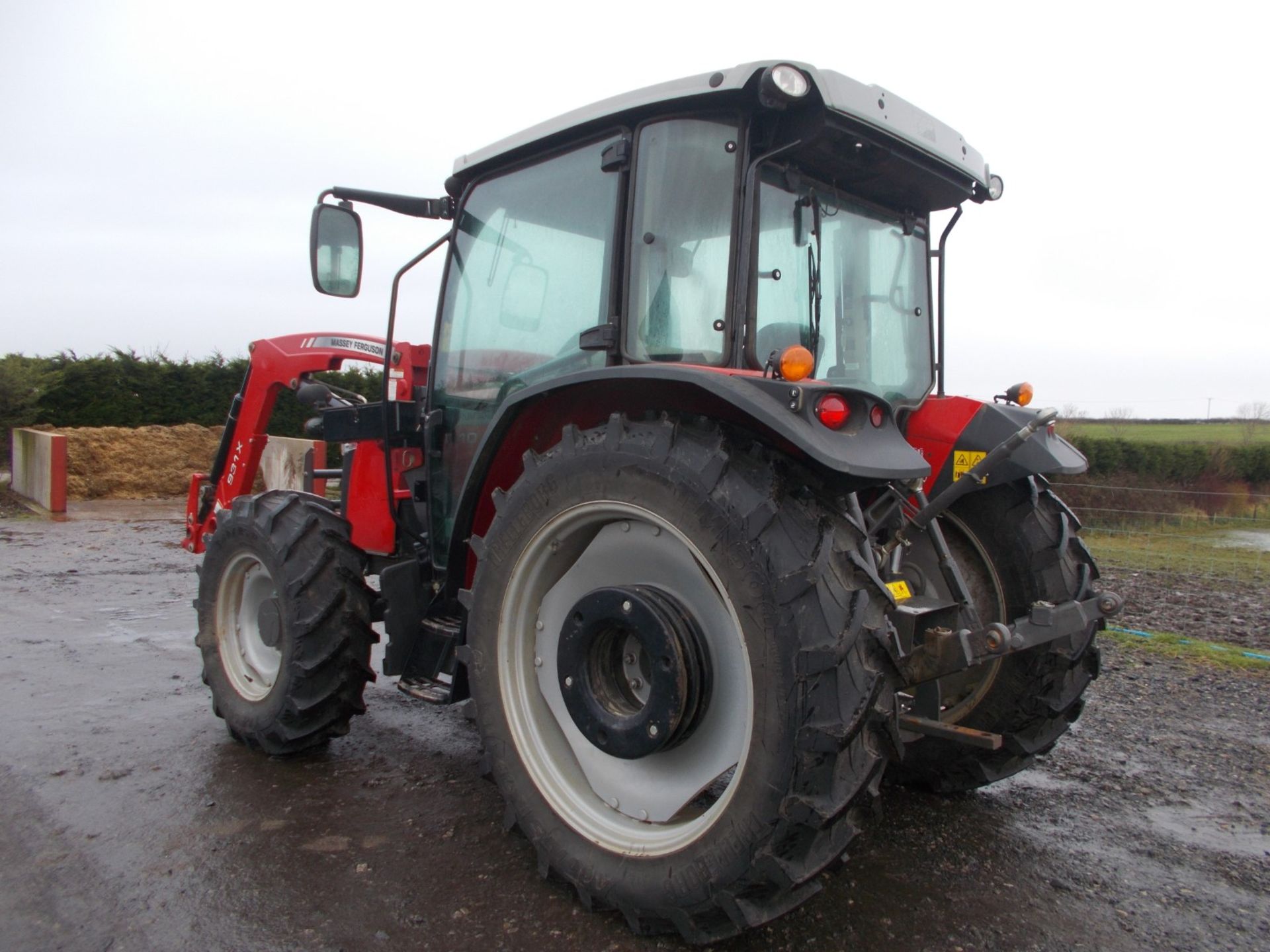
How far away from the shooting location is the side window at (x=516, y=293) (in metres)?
3.07

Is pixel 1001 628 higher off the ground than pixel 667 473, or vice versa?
pixel 667 473

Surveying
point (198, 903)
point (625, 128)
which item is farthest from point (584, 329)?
point (198, 903)

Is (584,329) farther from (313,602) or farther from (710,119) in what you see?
(313,602)

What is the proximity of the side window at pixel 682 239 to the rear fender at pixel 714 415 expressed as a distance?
201 mm

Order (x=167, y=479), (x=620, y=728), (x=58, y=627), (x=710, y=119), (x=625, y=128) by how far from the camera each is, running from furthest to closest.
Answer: (x=167, y=479)
(x=58, y=627)
(x=625, y=128)
(x=710, y=119)
(x=620, y=728)

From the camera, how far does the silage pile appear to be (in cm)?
1494

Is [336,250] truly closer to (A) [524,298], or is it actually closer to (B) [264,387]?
(A) [524,298]

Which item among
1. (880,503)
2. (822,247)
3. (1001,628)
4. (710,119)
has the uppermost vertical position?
(710,119)

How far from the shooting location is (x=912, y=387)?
11.6 feet

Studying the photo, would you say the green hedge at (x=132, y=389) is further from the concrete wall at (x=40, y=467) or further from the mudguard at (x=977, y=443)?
the mudguard at (x=977, y=443)

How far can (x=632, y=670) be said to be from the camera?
2678 mm

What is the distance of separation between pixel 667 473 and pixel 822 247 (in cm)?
113

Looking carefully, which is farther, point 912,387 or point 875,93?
point 912,387

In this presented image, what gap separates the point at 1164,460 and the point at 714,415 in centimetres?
2062
